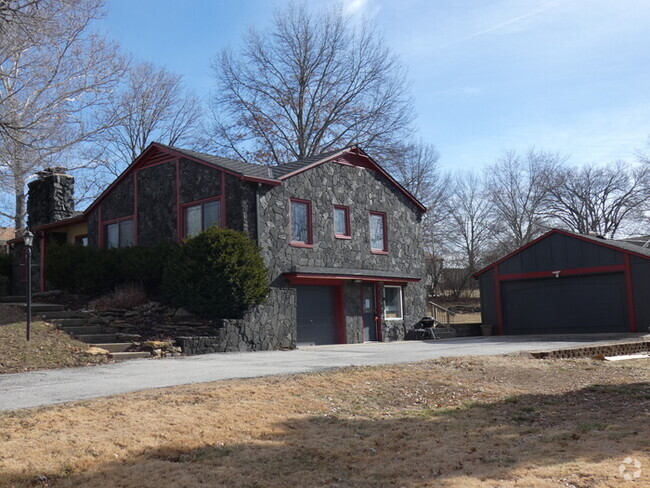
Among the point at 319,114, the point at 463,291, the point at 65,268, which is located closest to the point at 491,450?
the point at 65,268

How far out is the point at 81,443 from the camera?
5551 millimetres

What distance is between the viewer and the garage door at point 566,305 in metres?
21.6

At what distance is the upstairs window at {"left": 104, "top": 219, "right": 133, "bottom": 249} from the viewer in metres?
21.5

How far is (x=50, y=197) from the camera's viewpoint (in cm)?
2525

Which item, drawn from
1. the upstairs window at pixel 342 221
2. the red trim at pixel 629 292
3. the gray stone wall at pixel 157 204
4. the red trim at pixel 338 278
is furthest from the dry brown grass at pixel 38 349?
the red trim at pixel 629 292

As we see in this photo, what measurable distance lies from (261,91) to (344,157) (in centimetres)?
1426

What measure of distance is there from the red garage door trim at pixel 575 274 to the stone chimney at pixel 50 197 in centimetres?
1715

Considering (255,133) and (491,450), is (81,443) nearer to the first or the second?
(491,450)

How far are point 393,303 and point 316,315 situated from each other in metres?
3.81

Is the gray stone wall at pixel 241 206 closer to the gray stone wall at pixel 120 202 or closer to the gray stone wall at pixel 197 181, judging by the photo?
the gray stone wall at pixel 197 181

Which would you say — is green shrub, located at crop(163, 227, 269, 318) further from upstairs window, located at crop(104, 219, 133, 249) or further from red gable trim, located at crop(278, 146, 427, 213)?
upstairs window, located at crop(104, 219, 133, 249)

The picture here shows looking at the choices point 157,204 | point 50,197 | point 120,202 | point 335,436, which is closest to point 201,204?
point 157,204

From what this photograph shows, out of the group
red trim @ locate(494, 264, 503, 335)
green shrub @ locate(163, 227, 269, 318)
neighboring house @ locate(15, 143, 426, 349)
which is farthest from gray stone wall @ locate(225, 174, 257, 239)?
red trim @ locate(494, 264, 503, 335)

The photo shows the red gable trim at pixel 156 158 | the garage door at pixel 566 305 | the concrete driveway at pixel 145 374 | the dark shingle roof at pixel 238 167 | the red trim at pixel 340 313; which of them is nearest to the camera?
the concrete driveway at pixel 145 374
